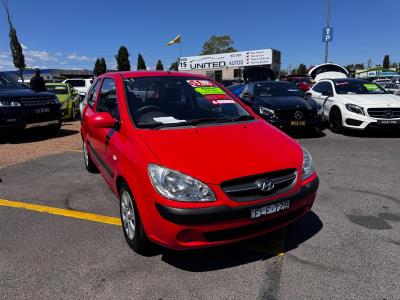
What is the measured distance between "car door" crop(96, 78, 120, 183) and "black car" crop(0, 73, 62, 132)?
4.40m

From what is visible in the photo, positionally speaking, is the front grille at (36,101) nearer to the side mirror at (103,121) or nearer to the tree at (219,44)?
the side mirror at (103,121)

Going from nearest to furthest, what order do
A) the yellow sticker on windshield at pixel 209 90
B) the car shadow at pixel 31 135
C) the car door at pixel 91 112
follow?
the yellow sticker on windshield at pixel 209 90 → the car door at pixel 91 112 → the car shadow at pixel 31 135

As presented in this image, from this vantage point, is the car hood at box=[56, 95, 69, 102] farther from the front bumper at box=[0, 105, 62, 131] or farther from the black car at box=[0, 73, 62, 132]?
the front bumper at box=[0, 105, 62, 131]

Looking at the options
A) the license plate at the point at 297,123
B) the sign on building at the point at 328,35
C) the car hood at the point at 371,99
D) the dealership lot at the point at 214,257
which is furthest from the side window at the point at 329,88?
the sign on building at the point at 328,35

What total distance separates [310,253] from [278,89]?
283 inches

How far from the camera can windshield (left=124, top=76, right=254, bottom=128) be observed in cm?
355

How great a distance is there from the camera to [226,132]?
333 centimetres

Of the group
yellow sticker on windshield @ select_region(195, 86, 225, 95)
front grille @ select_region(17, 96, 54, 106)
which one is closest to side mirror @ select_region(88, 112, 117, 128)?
yellow sticker on windshield @ select_region(195, 86, 225, 95)

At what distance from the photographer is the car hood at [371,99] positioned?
27.8 feet

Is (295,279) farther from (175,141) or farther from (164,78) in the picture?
(164,78)

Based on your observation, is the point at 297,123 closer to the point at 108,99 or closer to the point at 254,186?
the point at 108,99

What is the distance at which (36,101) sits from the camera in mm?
8617

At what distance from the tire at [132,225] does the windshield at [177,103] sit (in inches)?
27.2

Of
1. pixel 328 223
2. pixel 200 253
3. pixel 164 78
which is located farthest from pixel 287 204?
pixel 164 78
